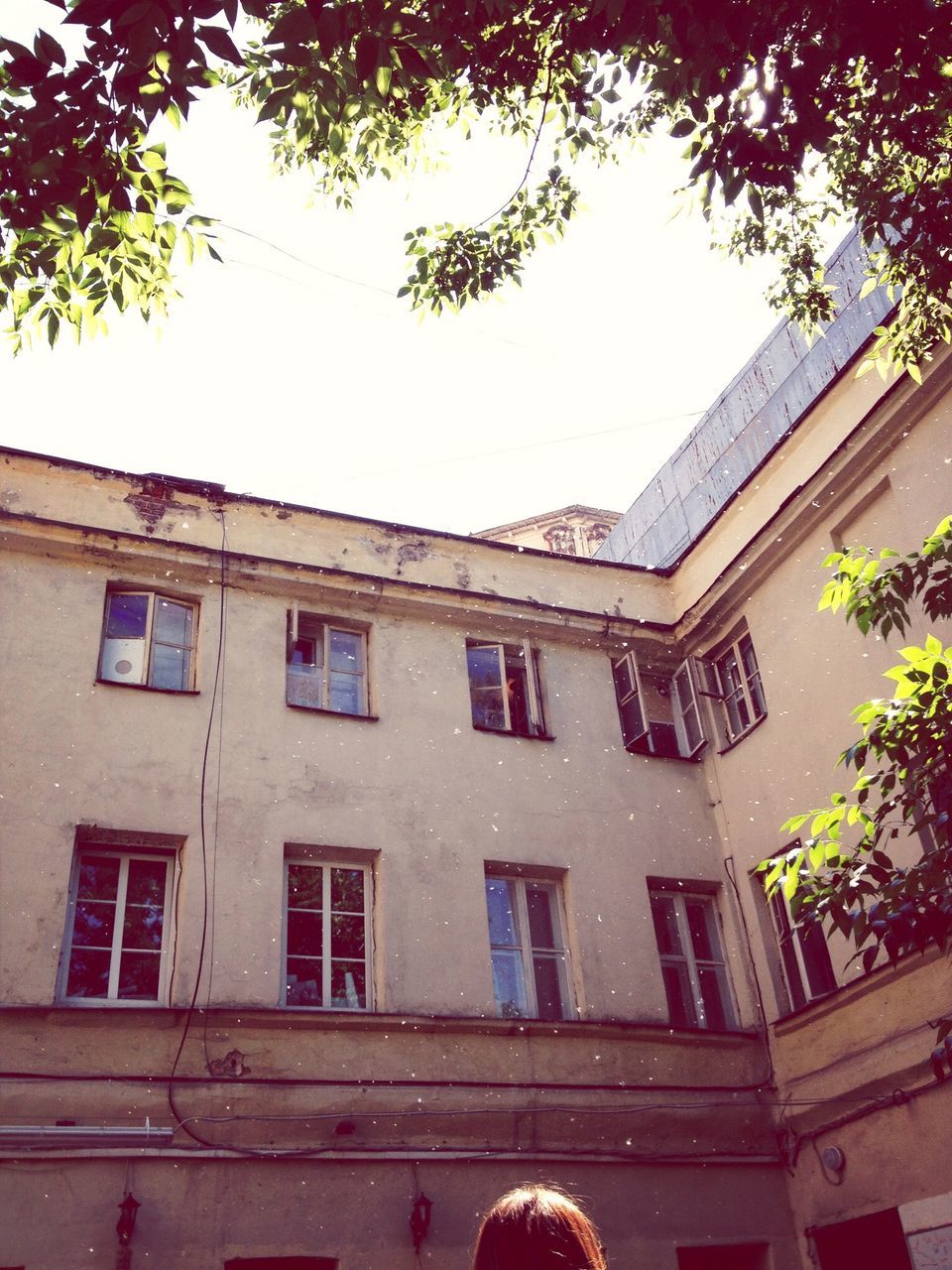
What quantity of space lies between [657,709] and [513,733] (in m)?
2.08

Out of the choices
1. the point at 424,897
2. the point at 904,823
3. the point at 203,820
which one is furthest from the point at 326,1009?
the point at 904,823

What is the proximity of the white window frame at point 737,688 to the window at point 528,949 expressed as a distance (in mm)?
2845

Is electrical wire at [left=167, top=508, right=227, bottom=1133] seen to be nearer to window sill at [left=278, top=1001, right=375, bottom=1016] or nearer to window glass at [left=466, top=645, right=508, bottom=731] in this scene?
window sill at [left=278, top=1001, right=375, bottom=1016]

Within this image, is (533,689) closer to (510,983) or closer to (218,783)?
(510,983)

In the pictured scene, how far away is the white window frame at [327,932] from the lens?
29.2 ft

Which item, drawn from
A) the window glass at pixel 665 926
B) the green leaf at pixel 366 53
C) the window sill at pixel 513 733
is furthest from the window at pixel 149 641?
the green leaf at pixel 366 53

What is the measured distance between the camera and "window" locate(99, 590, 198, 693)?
9930 millimetres

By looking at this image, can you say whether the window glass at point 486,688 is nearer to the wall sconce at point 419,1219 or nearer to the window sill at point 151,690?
the window sill at point 151,690

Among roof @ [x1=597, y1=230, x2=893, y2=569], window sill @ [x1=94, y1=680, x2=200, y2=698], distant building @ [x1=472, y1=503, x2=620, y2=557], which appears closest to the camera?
window sill @ [x1=94, y1=680, x2=200, y2=698]

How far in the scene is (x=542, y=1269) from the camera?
202cm

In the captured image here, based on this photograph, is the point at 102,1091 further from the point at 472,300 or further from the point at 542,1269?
the point at 542,1269

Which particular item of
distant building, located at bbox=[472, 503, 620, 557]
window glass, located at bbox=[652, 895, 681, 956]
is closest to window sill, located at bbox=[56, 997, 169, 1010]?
window glass, located at bbox=[652, 895, 681, 956]

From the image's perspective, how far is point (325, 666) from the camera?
10820 millimetres

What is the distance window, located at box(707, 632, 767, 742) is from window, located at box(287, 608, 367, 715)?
158 inches
